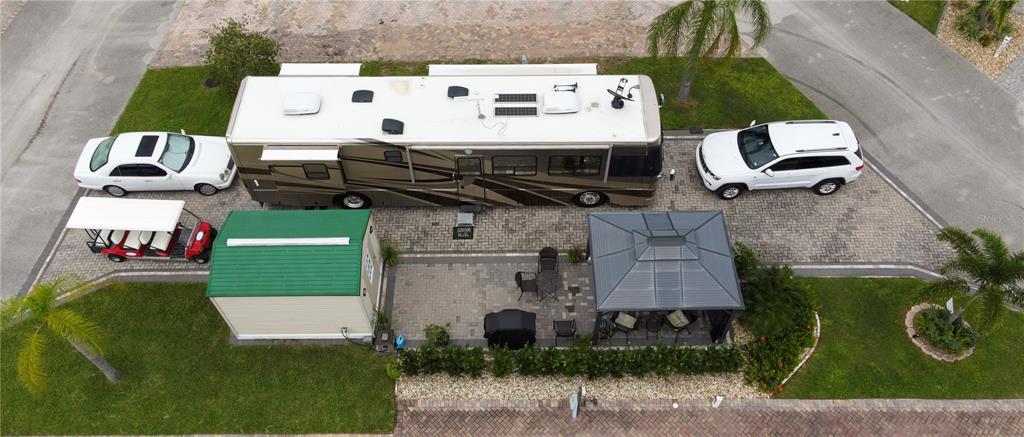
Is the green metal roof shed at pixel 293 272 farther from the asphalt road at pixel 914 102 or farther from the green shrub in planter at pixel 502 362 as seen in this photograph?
the asphalt road at pixel 914 102

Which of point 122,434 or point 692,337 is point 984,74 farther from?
point 122,434

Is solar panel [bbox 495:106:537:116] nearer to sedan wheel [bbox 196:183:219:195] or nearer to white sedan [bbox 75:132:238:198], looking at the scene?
white sedan [bbox 75:132:238:198]

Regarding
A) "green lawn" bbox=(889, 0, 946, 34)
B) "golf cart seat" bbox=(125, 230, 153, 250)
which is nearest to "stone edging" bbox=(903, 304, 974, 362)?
"green lawn" bbox=(889, 0, 946, 34)

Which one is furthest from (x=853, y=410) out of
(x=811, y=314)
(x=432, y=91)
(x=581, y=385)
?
(x=432, y=91)

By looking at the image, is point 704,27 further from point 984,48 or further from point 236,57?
point 236,57

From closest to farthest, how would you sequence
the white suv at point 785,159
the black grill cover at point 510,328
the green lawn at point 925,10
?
1. the black grill cover at point 510,328
2. the white suv at point 785,159
3. the green lawn at point 925,10

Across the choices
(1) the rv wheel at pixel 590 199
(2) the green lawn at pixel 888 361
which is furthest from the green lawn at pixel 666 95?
(2) the green lawn at pixel 888 361

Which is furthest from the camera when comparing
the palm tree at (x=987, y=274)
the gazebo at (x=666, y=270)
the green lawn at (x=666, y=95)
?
the green lawn at (x=666, y=95)
